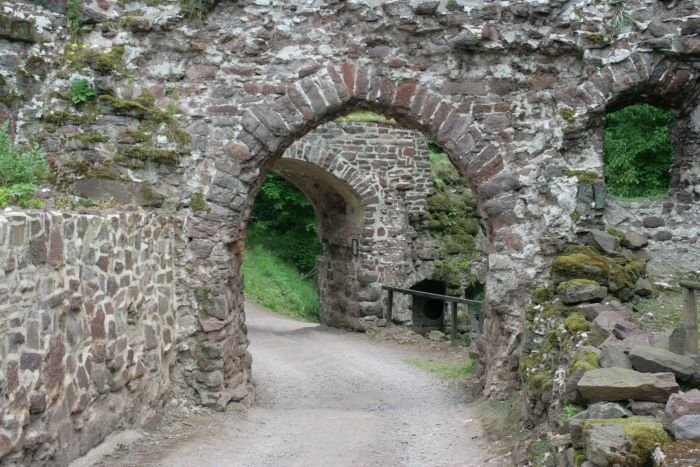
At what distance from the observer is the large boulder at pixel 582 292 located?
6.14m

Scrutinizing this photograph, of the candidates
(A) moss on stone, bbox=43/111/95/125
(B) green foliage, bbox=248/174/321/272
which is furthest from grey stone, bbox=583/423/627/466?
(B) green foliage, bbox=248/174/321/272

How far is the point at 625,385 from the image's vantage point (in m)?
3.74

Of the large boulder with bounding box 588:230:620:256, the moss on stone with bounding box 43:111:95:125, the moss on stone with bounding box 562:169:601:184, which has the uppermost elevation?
the moss on stone with bounding box 43:111:95:125

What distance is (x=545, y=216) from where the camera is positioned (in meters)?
7.61

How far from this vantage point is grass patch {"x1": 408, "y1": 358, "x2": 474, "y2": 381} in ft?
32.1

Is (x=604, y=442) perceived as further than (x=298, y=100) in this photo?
No

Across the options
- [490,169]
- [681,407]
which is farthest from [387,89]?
[681,407]

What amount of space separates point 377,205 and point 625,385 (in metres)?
10.8

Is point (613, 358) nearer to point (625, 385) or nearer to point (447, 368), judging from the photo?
point (625, 385)

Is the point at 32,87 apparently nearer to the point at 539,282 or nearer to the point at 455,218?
the point at 539,282

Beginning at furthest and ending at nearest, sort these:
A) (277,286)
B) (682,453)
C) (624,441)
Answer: (277,286)
(624,441)
(682,453)

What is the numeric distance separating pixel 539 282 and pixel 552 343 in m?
1.85

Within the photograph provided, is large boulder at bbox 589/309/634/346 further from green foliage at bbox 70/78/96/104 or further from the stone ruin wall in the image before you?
the stone ruin wall

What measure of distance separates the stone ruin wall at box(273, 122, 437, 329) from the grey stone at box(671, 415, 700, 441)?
36.3ft
